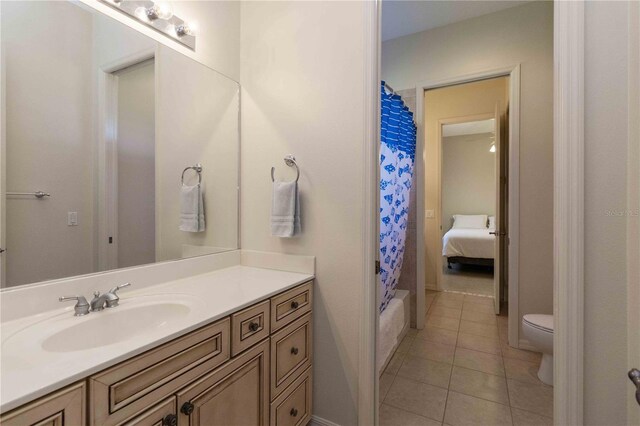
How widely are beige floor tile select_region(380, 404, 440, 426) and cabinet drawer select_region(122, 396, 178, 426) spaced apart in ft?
4.17

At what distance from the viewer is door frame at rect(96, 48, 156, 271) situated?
4.08 feet

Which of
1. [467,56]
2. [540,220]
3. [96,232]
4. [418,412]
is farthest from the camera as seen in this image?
[467,56]

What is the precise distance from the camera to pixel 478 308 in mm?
3381

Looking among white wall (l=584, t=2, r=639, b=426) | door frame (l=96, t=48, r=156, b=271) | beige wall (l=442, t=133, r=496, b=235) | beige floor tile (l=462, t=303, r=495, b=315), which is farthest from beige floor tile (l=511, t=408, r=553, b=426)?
beige wall (l=442, t=133, r=496, b=235)

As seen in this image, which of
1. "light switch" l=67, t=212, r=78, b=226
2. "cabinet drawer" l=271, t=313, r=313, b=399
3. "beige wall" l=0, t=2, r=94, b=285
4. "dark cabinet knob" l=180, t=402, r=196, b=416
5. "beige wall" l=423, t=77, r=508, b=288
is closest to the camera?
"dark cabinet knob" l=180, t=402, r=196, b=416

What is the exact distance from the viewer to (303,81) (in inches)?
63.8

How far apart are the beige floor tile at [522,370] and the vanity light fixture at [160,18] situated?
A: 9.90 feet

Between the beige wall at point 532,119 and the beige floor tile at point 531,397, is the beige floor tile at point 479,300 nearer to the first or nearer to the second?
the beige wall at point 532,119

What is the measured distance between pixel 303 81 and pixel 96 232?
125cm

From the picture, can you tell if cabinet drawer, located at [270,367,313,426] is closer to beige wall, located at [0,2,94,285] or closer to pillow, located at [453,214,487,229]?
beige wall, located at [0,2,94,285]

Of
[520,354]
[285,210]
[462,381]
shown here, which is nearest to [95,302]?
[285,210]

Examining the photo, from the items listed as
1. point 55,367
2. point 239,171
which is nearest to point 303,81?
point 239,171

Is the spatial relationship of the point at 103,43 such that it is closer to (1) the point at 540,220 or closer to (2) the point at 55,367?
(2) the point at 55,367

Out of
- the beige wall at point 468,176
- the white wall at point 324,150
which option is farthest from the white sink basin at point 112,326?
the beige wall at point 468,176
